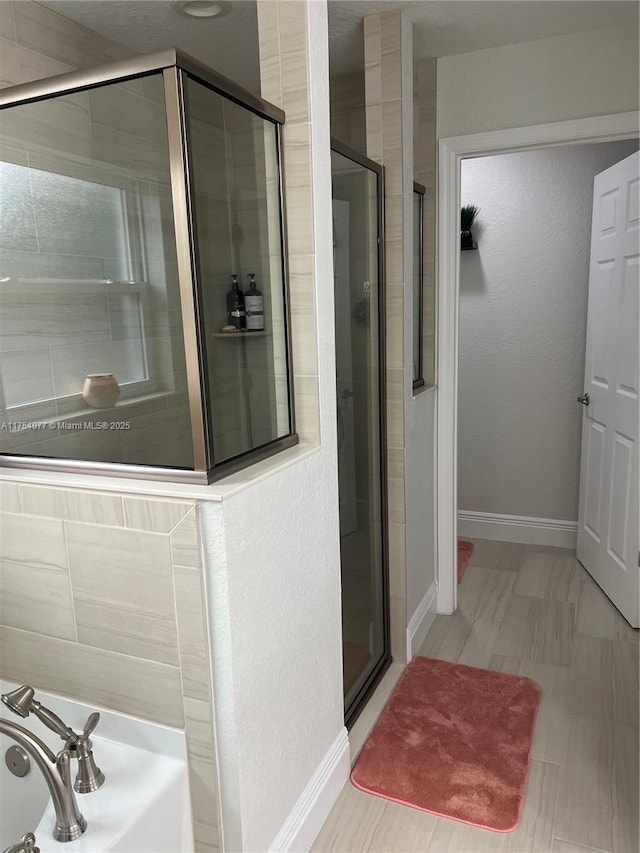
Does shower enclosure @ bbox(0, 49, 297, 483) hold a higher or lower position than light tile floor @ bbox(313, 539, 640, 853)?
higher

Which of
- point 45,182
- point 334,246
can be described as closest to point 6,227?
point 45,182

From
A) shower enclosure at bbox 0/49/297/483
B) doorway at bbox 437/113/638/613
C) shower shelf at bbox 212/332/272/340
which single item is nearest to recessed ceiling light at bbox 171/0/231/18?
shower enclosure at bbox 0/49/297/483

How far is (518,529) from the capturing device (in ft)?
13.2

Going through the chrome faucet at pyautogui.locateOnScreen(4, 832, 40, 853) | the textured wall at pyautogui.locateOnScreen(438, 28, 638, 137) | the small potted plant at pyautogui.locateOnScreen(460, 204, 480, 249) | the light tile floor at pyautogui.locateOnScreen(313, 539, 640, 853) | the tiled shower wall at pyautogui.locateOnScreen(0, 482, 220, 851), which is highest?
the textured wall at pyautogui.locateOnScreen(438, 28, 638, 137)

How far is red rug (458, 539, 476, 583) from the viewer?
12.0 feet

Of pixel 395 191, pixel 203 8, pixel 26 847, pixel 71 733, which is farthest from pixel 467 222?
pixel 26 847

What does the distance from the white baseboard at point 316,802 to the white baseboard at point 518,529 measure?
2232mm

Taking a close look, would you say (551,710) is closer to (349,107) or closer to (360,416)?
(360,416)

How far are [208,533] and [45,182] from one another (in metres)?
0.99

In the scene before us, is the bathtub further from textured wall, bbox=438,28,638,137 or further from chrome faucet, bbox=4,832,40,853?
textured wall, bbox=438,28,638,137

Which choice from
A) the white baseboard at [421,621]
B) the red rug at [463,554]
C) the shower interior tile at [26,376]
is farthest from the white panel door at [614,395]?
the shower interior tile at [26,376]

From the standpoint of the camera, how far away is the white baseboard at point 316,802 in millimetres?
1731

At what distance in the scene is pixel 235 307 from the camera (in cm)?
156

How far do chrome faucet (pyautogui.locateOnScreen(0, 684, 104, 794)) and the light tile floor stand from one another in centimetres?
76
